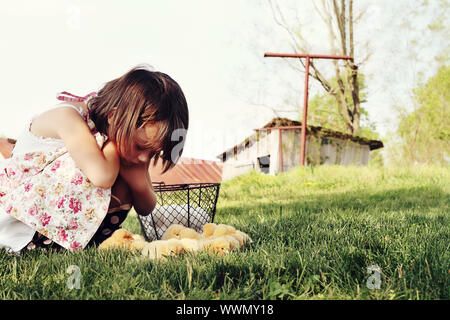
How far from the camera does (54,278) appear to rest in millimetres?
1144

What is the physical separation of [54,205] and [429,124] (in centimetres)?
814

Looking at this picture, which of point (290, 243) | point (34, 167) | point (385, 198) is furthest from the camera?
point (385, 198)

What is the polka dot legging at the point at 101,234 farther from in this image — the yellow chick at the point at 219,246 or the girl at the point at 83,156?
the yellow chick at the point at 219,246

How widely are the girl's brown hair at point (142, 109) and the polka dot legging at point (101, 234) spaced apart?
0.38 meters

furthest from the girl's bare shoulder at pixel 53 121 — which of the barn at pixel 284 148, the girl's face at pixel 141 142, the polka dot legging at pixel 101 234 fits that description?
the barn at pixel 284 148

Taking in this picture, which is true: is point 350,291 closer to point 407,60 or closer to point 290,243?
point 290,243

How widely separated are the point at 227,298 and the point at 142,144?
80 cm

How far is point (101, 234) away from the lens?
70.5 inches

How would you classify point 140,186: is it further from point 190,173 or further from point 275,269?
point 190,173

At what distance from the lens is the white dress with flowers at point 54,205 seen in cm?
157

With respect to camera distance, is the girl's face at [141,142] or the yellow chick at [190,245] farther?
the girl's face at [141,142]

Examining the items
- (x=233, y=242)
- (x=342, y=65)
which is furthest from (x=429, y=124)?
(x=233, y=242)

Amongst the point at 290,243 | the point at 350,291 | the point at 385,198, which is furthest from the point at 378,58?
the point at 350,291

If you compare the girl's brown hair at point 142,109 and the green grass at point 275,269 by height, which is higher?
the girl's brown hair at point 142,109
